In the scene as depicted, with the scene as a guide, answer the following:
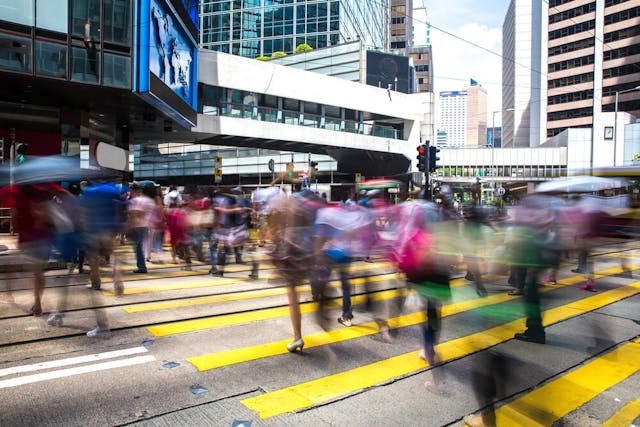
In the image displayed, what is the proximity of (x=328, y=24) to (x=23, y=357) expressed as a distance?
5256 centimetres

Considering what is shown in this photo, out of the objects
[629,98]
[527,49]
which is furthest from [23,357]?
[527,49]

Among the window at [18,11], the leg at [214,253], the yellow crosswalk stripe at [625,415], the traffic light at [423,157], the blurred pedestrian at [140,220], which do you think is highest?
the window at [18,11]

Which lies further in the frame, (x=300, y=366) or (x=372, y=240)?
(x=372, y=240)

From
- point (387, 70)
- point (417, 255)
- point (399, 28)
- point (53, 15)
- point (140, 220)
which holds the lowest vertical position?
point (140, 220)

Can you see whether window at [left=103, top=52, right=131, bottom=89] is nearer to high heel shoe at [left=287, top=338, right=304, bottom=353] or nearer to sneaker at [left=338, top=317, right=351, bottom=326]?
sneaker at [left=338, top=317, right=351, bottom=326]

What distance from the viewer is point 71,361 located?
15.1ft

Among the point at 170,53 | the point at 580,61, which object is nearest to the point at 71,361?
the point at 170,53

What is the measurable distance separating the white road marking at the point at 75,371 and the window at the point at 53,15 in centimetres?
1730

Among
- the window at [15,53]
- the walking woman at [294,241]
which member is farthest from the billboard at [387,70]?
the walking woman at [294,241]

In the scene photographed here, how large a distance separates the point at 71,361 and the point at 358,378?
9.09 feet

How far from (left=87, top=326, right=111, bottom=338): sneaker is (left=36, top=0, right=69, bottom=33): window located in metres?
16.3

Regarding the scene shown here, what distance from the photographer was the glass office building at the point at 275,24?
52375mm

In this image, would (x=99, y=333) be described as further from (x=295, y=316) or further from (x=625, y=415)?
(x=625, y=415)

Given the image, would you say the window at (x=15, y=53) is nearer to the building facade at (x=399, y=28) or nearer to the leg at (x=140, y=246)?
the leg at (x=140, y=246)
